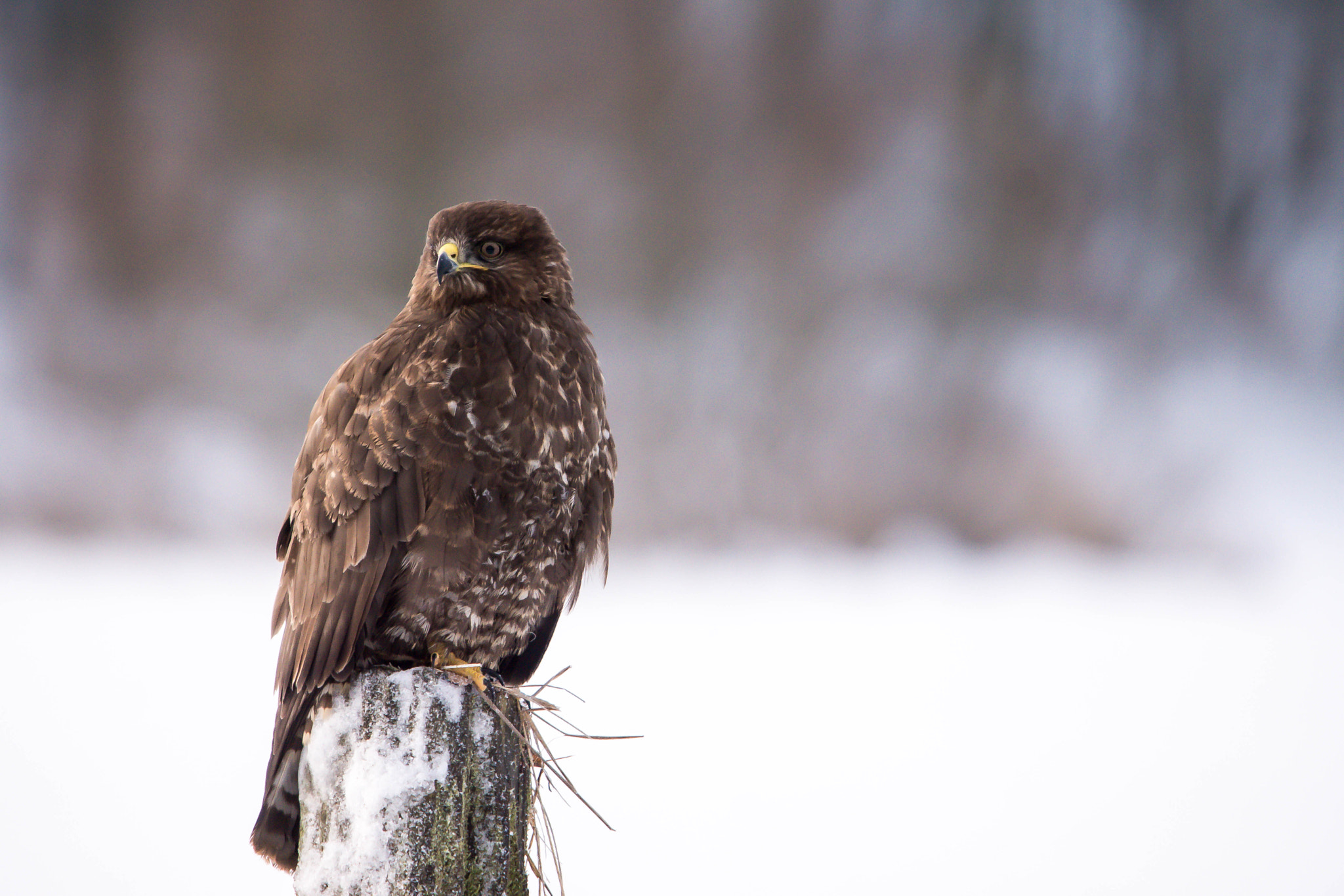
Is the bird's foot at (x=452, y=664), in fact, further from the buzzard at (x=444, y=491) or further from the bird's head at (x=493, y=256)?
the bird's head at (x=493, y=256)

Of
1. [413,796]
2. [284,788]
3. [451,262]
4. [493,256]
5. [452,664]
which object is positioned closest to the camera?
[413,796]

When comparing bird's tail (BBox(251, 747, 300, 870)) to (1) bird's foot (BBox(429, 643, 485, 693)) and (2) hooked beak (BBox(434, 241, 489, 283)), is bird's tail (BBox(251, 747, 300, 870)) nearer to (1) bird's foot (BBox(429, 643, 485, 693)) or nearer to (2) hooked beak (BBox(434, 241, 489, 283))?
(1) bird's foot (BBox(429, 643, 485, 693))

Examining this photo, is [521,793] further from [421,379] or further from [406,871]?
[421,379]

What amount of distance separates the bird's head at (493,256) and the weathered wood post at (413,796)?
4.04ft

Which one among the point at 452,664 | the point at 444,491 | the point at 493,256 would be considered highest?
the point at 493,256

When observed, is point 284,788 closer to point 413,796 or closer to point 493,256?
point 413,796

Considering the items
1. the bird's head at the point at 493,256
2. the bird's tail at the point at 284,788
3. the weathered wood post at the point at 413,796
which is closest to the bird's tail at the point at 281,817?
the bird's tail at the point at 284,788

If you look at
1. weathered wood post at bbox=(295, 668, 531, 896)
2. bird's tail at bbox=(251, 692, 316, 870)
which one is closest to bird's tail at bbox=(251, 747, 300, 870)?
bird's tail at bbox=(251, 692, 316, 870)

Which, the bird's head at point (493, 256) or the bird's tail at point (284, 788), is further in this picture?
the bird's head at point (493, 256)

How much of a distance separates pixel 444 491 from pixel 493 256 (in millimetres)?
828

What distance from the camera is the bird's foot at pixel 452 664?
8.39ft

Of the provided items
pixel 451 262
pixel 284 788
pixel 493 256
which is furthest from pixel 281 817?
pixel 493 256

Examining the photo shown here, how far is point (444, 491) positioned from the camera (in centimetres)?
263

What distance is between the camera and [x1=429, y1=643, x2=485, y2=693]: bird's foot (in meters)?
2.56
